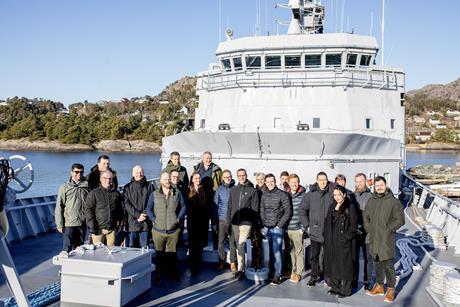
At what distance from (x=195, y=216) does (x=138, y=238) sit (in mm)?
888

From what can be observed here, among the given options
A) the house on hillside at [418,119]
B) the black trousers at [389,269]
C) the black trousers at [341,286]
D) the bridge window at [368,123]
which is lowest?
the black trousers at [341,286]

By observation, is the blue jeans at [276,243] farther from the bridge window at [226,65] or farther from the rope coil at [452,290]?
the bridge window at [226,65]

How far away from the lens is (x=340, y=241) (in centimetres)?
600

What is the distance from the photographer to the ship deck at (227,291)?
5.89m

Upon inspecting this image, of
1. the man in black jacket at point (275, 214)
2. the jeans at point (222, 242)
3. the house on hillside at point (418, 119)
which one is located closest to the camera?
the man in black jacket at point (275, 214)

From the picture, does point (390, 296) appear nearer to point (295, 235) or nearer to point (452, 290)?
point (452, 290)

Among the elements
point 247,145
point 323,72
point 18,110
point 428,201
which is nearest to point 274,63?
point 323,72

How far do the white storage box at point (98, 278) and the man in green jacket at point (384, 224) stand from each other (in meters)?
2.94

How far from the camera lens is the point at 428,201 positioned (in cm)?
1628

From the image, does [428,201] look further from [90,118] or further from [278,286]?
[90,118]

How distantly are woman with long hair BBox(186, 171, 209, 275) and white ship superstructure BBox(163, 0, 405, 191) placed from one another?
497 centimetres

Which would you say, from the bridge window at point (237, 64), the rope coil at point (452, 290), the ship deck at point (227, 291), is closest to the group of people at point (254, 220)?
the ship deck at point (227, 291)

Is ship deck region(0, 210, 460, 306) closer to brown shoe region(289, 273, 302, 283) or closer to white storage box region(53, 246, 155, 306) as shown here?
brown shoe region(289, 273, 302, 283)

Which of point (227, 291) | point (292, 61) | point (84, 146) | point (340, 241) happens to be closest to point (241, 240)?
point (227, 291)
